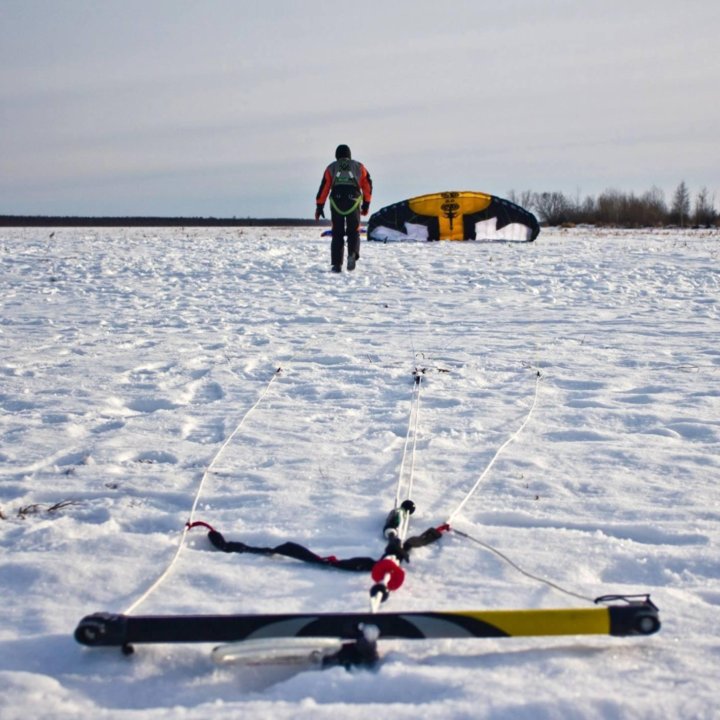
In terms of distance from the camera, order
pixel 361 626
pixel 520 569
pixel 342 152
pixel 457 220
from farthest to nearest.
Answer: pixel 457 220, pixel 342 152, pixel 520 569, pixel 361 626

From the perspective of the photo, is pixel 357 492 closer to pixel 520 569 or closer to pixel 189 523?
pixel 189 523

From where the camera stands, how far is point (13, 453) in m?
4.00

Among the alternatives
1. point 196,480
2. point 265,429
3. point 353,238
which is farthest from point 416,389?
point 353,238

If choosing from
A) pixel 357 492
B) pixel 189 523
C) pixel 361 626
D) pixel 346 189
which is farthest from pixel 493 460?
pixel 346 189

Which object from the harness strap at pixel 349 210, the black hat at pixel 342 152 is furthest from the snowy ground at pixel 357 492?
the black hat at pixel 342 152

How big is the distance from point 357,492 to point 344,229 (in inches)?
346

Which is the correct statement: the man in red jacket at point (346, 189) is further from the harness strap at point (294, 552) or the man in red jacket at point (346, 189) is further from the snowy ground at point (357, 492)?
the harness strap at point (294, 552)

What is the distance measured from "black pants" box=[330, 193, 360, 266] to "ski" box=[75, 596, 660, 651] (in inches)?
383

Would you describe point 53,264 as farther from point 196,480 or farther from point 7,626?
point 7,626

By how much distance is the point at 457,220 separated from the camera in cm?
1781

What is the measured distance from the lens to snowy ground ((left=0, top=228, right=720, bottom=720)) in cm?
208

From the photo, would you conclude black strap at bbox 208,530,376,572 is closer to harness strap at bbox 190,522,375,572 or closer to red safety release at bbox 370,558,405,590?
harness strap at bbox 190,522,375,572

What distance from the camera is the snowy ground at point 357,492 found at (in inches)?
81.7

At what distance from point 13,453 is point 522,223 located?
15.5 m
